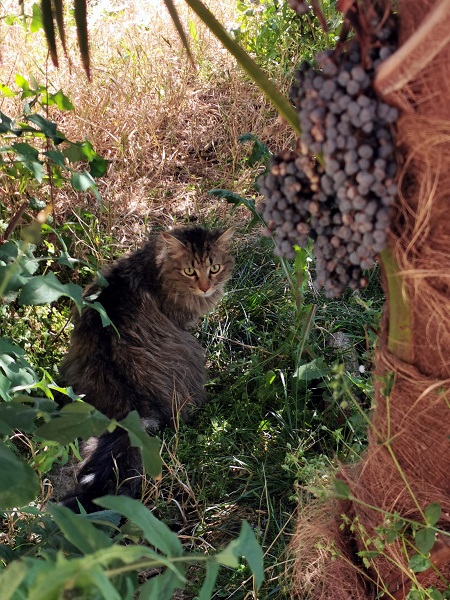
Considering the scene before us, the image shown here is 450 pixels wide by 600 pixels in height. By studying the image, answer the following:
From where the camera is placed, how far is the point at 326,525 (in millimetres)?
1836

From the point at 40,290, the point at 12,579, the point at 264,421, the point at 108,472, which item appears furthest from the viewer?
the point at 264,421

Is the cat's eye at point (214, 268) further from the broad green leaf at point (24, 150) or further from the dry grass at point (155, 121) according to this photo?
the broad green leaf at point (24, 150)

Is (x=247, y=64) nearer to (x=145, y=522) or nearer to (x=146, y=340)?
(x=145, y=522)

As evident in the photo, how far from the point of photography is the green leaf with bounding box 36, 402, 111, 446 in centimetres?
116

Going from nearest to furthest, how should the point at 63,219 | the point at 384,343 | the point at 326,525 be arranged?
the point at 384,343, the point at 326,525, the point at 63,219

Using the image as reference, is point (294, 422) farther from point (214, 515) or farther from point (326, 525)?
point (326, 525)

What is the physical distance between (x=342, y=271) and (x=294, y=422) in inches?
59.6

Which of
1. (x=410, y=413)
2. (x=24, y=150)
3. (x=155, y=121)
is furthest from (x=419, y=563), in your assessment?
(x=155, y=121)

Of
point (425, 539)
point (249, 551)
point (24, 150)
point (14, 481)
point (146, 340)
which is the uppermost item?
point (24, 150)

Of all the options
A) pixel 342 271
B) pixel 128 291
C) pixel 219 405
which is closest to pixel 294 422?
pixel 219 405

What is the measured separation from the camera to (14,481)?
3.50ft

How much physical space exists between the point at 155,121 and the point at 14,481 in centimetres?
337

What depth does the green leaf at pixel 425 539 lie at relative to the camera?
1.49 m

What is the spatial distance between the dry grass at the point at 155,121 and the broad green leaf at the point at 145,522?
2796 mm
